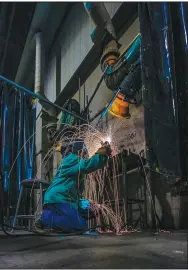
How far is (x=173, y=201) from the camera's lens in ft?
10.0

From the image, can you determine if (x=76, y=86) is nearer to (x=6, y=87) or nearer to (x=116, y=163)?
(x=6, y=87)

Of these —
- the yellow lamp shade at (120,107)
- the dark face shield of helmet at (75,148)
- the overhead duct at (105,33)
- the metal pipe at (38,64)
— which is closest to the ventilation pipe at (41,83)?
the metal pipe at (38,64)

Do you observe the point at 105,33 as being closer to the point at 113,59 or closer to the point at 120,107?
the point at 113,59

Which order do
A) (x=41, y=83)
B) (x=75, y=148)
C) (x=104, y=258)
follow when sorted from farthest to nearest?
(x=41, y=83) → (x=75, y=148) → (x=104, y=258)

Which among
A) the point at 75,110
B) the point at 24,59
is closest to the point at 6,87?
the point at 75,110

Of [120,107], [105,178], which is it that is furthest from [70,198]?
[105,178]

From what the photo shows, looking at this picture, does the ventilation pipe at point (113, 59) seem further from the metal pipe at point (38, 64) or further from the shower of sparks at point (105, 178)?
the metal pipe at point (38, 64)

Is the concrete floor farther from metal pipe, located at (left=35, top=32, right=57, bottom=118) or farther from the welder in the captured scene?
metal pipe, located at (left=35, top=32, right=57, bottom=118)

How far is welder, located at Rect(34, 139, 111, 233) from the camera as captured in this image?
8.82 feet

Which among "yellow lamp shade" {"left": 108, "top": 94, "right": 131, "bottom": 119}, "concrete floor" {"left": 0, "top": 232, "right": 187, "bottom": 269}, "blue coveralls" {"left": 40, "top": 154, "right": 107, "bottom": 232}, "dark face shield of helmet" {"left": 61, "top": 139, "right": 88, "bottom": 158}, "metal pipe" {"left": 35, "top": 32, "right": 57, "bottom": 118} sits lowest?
"concrete floor" {"left": 0, "top": 232, "right": 187, "bottom": 269}

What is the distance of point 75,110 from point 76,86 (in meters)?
1.14

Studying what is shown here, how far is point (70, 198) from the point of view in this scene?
109 inches

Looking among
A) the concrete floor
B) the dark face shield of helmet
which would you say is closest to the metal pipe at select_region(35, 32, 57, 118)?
the dark face shield of helmet

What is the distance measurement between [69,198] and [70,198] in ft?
0.04
